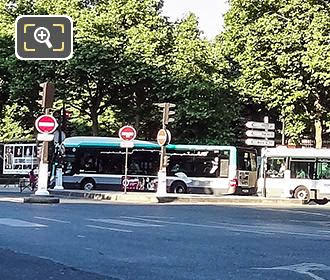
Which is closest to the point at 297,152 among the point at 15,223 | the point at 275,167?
the point at 275,167

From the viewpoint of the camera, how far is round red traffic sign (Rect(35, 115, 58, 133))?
23875 mm

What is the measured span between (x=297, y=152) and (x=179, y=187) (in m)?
6.80

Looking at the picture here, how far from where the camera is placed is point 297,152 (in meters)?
37.4

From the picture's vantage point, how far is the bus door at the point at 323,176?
36219mm

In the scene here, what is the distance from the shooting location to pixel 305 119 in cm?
4144

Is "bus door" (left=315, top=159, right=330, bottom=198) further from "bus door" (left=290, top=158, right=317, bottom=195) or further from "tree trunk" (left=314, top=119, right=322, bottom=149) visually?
"tree trunk" (left=314, top=119, right=322, bottom=149)

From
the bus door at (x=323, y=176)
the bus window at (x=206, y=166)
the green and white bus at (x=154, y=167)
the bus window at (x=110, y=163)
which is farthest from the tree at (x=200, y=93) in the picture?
the bus door at (x=323, y=176)

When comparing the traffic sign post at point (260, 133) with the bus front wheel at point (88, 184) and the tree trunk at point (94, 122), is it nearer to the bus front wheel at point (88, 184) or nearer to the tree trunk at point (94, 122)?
the bus front wheel at point (88, 184)

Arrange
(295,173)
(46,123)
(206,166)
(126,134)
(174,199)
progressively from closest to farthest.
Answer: (46,123), (174,199), (126,134), (295,173), (206,166)

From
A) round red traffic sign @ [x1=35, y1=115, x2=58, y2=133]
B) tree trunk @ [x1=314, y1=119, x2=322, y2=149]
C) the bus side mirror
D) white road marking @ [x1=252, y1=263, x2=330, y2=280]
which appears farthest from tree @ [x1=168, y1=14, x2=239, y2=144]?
white road marking @ [x1=252, y1=263, x2=330, y2=280]

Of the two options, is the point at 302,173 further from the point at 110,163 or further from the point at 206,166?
the point at 110,163

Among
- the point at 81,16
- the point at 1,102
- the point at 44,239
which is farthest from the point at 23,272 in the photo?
the point at 1,102

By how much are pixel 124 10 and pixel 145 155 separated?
9.77m

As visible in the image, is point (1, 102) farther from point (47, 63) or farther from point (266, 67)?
point (266, 67)
